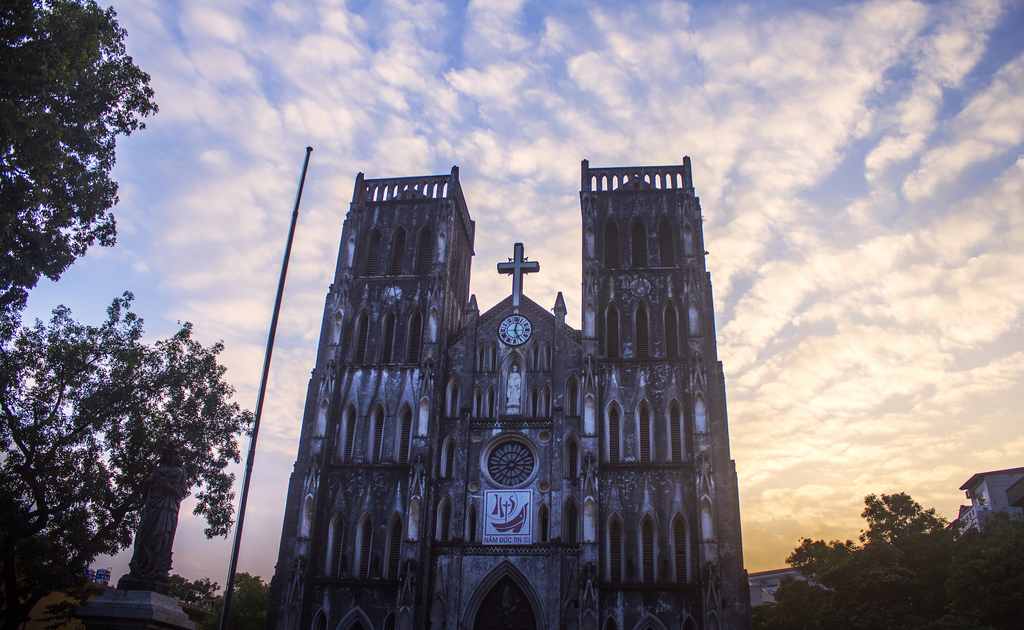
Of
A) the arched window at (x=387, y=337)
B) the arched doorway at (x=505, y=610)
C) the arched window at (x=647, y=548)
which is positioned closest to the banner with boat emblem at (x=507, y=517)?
the arched doorway at (x=505, y=610)

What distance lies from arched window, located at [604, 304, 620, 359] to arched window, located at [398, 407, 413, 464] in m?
8.19

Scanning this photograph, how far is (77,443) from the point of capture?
24.2 m

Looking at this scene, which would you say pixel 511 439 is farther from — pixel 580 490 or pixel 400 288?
pixel 400 288

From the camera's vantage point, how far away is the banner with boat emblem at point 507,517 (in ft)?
93.5

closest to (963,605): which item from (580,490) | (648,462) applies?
(648,462)

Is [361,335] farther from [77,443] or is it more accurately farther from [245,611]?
[245,611]

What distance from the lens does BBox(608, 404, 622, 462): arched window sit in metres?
29.6

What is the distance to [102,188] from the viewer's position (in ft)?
63.9

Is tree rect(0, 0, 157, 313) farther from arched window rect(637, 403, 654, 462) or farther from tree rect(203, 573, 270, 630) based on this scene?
tree rect(203, 573, 270, 630)

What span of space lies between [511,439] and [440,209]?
11142mm

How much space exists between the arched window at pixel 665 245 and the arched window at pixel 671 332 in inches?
86.2

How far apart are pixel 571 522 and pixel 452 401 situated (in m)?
6.71

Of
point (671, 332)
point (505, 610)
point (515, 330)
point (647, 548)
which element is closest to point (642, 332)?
point (671, 332)

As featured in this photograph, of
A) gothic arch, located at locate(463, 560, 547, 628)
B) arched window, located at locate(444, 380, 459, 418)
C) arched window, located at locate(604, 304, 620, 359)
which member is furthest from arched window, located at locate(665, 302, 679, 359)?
gothic arch, located at locate(463, 560, 547, 628)
